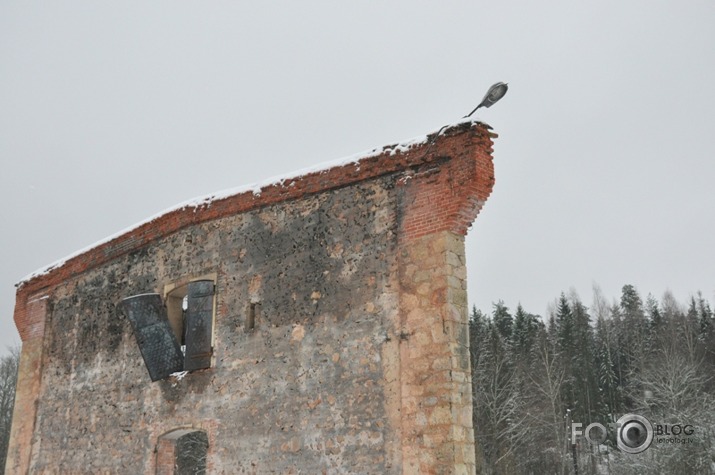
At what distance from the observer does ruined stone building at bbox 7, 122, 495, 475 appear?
7605 mm

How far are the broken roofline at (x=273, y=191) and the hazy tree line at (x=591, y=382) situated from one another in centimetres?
1673

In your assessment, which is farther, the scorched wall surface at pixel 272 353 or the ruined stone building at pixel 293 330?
the scorched wall surface at pixel 272 353

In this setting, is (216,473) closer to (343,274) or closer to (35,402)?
(343,274)

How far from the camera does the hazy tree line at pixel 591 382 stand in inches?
1094

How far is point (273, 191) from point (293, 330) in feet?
6.70

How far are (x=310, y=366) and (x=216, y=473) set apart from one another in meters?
2.21

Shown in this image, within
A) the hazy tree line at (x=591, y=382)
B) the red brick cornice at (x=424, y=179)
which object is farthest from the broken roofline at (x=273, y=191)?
the hazy tree line at (x=591, y=382)

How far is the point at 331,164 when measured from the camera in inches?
355

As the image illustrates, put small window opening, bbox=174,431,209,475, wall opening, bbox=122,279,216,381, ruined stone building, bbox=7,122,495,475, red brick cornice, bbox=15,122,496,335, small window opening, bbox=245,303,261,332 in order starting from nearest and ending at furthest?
1. ruined stone building, bbox=7,122,495,475
2. red brick cornice, bbox=15,122,496,335
3. small window opening, bbox=245,303,261,332
4. wall opening, bbox=122,279,216,381
5. small window opening, bbox=174,431,209,475

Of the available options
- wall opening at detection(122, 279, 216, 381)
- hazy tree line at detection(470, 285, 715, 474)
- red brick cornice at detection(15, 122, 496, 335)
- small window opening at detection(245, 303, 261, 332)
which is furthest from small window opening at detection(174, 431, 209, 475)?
red brick cornice at detection(15, 122, 496, 335)

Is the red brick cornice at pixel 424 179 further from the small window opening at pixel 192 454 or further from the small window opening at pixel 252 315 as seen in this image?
the small window opening at pixel 192 454

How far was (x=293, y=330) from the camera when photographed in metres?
8.88

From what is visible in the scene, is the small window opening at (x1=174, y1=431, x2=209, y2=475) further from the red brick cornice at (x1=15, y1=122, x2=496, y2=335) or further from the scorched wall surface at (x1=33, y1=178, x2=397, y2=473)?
the red brick cornice at (x1=15, y1=122, x2=496, y2=335)

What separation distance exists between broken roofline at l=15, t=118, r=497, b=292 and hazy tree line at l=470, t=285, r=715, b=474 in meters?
16.7
